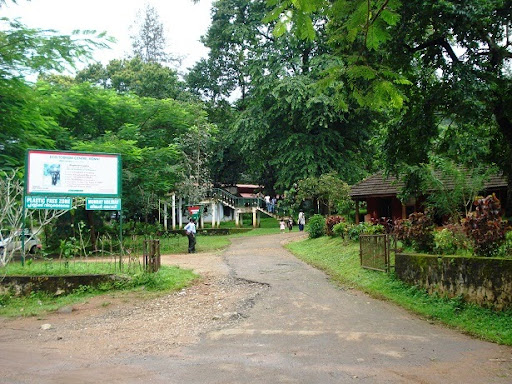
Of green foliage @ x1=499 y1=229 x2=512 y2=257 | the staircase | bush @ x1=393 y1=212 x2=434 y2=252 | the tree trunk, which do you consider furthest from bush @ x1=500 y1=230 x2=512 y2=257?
the staircase

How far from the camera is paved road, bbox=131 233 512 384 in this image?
16.7ft

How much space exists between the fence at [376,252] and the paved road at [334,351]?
192cm

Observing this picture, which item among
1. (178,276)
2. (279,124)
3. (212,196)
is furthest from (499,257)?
(212,196)

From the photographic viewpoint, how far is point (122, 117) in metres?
22.5

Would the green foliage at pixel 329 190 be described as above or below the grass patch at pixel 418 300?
above

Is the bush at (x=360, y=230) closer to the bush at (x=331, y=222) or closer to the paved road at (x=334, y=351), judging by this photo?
the bush at (x=331, y=222)

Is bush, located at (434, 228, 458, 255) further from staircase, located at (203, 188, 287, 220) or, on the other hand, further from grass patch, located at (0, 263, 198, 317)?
staircase, located at (203, 188, 287, 220)

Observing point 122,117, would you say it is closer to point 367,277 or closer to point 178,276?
point 178,276

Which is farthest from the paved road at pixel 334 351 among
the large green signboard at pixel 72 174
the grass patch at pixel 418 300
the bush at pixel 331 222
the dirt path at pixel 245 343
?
the bush at pixel 331 222

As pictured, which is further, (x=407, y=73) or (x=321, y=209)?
(x=321, y=209)

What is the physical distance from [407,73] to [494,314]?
7.37 m

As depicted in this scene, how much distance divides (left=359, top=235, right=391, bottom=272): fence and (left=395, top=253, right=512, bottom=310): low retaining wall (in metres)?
1.02

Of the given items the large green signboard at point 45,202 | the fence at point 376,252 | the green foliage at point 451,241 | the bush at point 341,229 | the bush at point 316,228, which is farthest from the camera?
the bush at point 316,228

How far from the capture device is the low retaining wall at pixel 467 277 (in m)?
7.30
